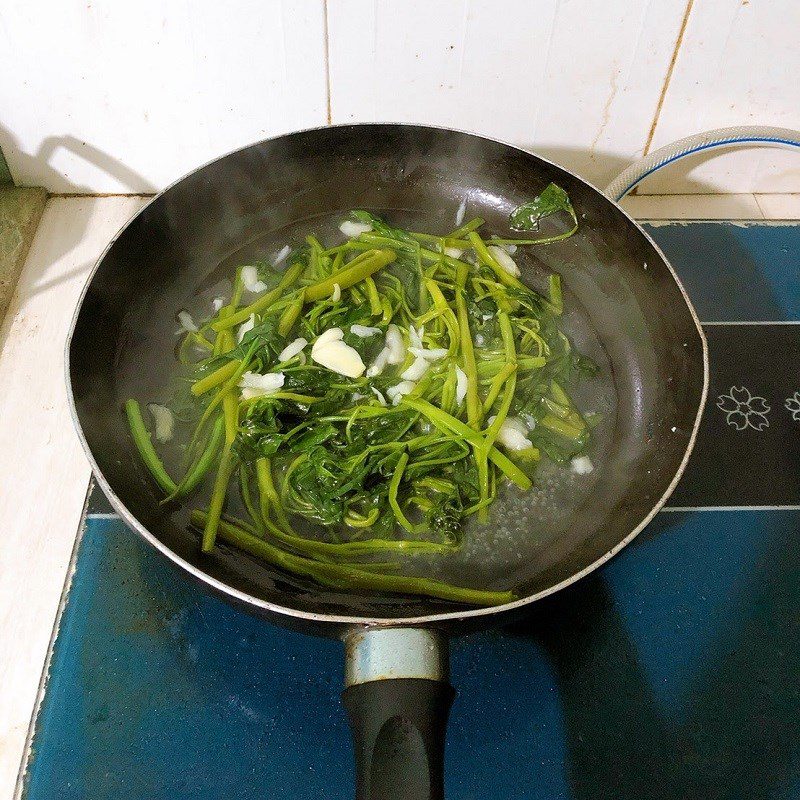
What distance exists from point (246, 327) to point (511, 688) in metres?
0.66

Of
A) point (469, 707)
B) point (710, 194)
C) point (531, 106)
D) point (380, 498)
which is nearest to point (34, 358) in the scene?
point (380, 498)

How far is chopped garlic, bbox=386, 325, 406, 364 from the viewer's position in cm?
107

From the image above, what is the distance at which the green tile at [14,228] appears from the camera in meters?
1.28

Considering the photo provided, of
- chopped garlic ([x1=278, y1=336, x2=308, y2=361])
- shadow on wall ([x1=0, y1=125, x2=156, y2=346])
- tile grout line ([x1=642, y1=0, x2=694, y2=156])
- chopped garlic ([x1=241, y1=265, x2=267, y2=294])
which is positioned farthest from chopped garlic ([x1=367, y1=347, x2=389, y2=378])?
tile grout line ([x1=642, y1=0, x2=694, y2=156])

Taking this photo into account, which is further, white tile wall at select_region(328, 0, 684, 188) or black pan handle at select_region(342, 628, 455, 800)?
white tile wall at select_region(328, 0, 684, 188)

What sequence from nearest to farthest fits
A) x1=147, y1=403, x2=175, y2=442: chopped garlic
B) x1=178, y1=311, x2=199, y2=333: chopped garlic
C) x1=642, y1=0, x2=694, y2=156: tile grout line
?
x1=147, y1=403, x2=175, y2=442: chopped garlic → x1=178, y1=311, x2=199, y2=333: chopped garlic → x1=642, y1=0, x2=694, y2=156: tile grout line

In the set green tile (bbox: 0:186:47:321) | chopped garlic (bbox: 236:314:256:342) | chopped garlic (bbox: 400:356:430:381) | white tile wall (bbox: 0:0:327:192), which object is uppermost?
white tile wall (bbox: 0:0:327:192)

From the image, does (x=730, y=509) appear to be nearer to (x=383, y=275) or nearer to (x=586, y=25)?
(x=383, y=275)

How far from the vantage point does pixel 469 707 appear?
2.89 ft

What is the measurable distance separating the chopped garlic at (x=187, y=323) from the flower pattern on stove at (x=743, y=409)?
0.91 metres

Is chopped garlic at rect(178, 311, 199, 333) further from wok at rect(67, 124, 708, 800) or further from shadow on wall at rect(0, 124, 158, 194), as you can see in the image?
shadow on wall at rect(0, 124, 158, 194)

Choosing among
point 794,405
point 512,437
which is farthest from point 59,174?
point 794,405

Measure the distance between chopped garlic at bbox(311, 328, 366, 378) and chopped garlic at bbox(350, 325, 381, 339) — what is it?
5 centimetres

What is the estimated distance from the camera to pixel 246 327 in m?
1.08
